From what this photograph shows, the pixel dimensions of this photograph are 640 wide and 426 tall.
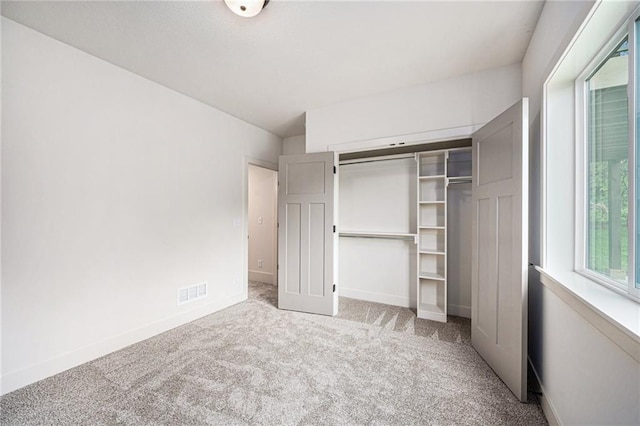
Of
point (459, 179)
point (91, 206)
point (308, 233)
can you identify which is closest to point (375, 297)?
point (308, 233)

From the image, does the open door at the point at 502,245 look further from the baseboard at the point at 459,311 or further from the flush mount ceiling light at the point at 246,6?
the flush mount ceiling light at the point at 246,6

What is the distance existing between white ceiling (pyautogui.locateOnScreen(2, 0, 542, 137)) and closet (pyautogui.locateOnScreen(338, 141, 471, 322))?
94 cm

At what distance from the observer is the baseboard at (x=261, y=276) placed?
15.3 ft

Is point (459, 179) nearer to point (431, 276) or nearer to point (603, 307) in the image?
point (431, 276)

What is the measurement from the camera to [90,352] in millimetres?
2145

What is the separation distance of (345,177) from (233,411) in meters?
3.08

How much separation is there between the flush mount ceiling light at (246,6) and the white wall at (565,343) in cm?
171

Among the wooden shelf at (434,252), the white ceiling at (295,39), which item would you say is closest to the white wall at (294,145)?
the white ceiling at (295,39)

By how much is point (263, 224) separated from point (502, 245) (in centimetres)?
376

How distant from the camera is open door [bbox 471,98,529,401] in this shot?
169 cm

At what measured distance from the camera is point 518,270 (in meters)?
1.73

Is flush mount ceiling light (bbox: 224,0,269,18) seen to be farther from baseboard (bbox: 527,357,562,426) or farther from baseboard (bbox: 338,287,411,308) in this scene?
baseboard (bbox: 338,287,411,308)

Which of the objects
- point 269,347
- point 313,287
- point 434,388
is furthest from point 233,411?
point 313,287

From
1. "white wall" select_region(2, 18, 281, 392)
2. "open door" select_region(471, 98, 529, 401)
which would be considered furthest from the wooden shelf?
"white wall" select_region(2, 18, 281, 392)
